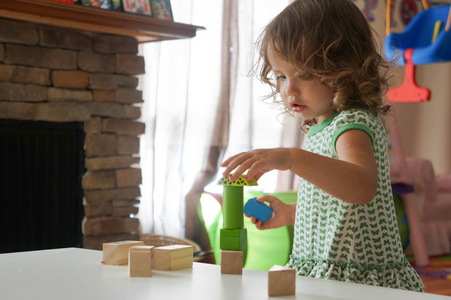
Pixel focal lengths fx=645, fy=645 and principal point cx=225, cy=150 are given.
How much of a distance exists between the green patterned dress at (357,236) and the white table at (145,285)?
276 millimetres

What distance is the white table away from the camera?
731 mm

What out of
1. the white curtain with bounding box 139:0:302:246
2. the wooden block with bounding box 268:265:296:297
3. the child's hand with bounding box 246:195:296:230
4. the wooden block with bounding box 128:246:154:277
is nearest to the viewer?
the wooden block with bounding box 268:265:296:297

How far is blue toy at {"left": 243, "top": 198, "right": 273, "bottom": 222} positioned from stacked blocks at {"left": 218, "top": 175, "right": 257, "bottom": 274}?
183 millimetres

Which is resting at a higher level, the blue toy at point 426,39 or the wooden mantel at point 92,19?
the blue toy at point 426,39

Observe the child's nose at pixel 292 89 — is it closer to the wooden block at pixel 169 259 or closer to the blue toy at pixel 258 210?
the blue toy at pixel 258 210

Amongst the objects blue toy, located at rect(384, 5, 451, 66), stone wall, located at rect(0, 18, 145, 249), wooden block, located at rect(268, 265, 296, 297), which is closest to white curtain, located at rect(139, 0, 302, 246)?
stone wall, located at rect(0, 18, 145, 249)

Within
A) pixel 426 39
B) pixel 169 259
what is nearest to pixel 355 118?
pixel 169 259

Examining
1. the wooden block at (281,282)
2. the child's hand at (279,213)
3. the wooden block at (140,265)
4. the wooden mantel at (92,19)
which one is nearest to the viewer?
the wooden block at (281,282)

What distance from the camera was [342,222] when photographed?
1.11m

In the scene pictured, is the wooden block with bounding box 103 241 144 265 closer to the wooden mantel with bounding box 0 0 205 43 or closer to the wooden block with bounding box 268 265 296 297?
the wooden block with bounding box 268 265 296 297

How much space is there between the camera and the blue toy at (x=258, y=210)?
115 centimetres

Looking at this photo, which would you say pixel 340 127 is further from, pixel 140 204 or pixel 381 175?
pixel 140 204

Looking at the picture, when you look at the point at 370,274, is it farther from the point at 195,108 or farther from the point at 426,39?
the point at 426,39

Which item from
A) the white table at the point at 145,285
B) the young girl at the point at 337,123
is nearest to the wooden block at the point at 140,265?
the white table at the point at 145,285
